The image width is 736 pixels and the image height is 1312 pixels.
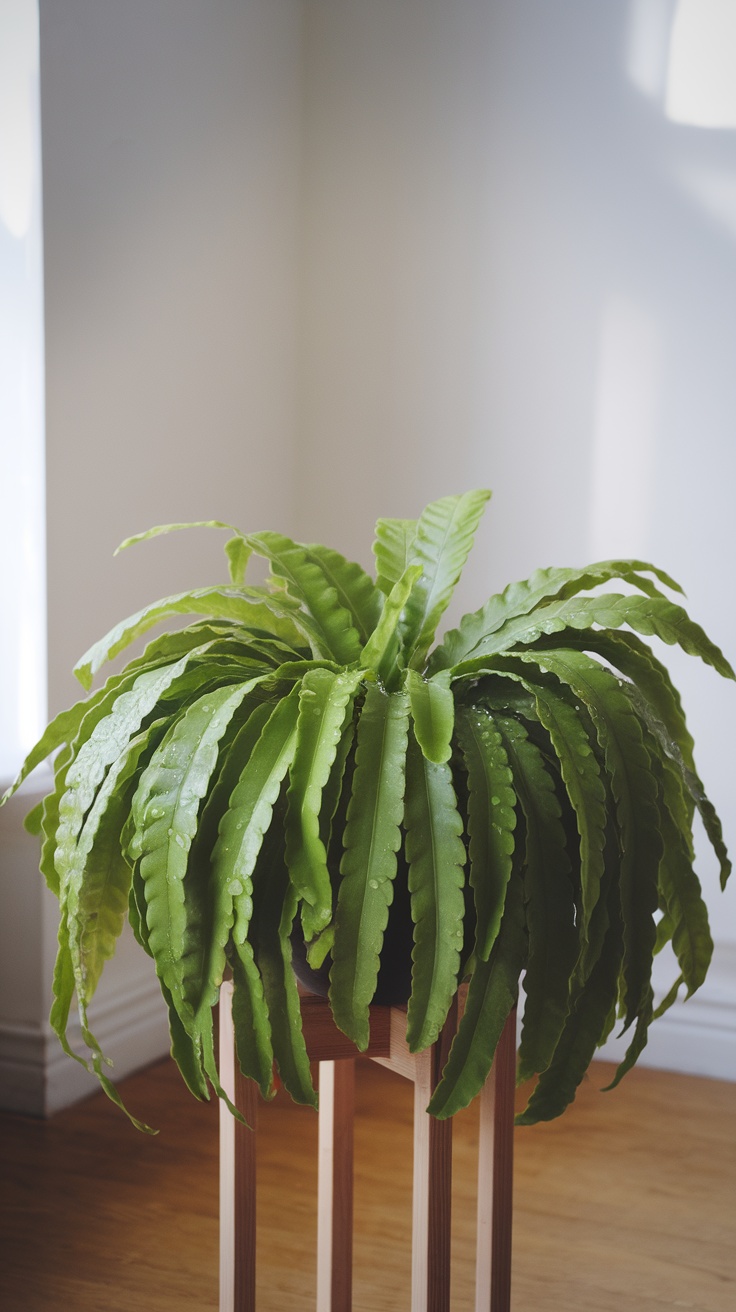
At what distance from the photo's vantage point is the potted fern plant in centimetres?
79

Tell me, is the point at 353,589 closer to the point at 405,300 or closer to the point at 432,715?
the point at 432,715

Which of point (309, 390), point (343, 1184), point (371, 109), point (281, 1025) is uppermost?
point (371, 109)

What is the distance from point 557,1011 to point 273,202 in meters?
1.75

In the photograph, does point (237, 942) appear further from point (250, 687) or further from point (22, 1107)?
point (22, 1107)

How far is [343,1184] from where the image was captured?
44.3 inches

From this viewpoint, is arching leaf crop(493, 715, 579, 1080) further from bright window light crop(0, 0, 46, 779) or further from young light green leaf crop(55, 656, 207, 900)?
bright window light crop(0, 0, 46, 779)

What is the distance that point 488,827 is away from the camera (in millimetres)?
812

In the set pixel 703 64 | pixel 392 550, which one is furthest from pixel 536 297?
pixel 392 550

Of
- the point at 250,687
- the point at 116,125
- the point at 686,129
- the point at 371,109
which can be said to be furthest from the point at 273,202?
the point at 250,687

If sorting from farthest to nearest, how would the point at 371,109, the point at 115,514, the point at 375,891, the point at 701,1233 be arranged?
the point at 371,109 → the point at 115,514 → the point at 701,1233 → the point at 375,891

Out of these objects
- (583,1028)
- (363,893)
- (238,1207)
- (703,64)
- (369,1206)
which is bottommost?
(369,1206)

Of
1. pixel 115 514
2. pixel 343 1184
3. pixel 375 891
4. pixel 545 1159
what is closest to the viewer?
pixel 375 891

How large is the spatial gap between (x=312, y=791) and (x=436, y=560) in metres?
0.33

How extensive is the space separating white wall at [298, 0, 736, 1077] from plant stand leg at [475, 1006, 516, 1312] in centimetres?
103
